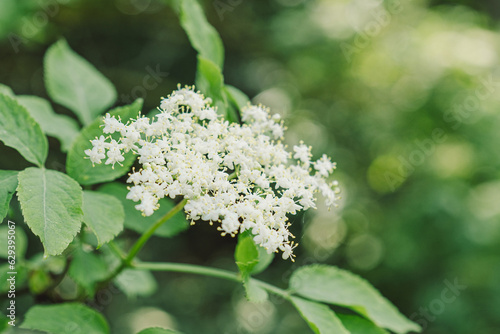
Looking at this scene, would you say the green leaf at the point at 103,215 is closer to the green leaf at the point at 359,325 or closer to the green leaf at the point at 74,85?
the green leaf at the point at 74,85

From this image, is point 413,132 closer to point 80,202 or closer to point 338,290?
point 338,290

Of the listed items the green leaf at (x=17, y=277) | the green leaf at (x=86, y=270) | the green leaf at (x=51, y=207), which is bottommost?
the green leaf at (x=17, y=277)

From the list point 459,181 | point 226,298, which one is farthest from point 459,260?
point 226,298

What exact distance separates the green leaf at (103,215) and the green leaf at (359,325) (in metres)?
0.75

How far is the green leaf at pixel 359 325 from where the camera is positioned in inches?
54.7

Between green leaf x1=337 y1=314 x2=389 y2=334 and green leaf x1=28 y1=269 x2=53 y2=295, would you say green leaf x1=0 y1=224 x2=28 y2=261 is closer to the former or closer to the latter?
green leaf x1=28 y1=269 x2=53 y2=295

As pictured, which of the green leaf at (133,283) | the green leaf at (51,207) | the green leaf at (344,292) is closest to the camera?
the green leaf at (51,207)

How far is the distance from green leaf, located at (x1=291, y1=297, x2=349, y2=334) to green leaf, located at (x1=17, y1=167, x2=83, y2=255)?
2.12 feet

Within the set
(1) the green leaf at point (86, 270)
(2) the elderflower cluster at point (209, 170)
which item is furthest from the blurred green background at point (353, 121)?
(2) the elderflower cluster at point (209, 170)

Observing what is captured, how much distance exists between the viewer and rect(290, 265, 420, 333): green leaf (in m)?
1.43

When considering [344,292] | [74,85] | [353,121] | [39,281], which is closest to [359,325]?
[344,292]

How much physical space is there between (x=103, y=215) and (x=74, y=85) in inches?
29.0

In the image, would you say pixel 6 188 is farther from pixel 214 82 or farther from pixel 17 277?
pixel 17 277

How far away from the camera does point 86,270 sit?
153 cm
